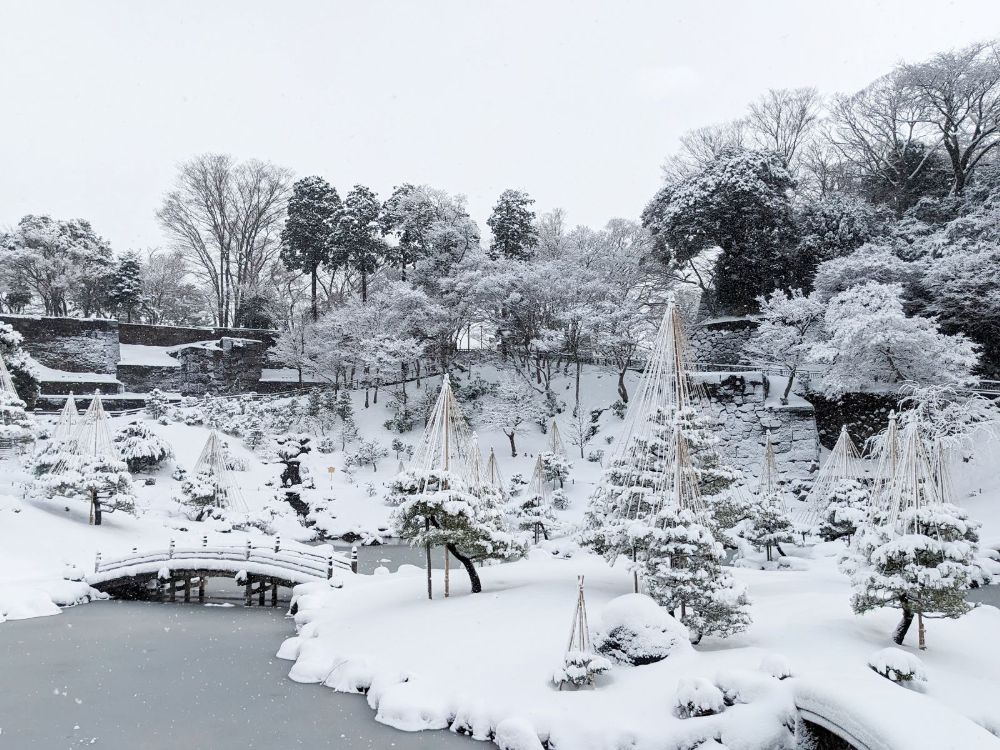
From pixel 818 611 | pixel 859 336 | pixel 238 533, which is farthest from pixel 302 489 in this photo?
pixel 859 336

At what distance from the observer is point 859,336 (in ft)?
62.8

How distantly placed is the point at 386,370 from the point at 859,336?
20.8 meters

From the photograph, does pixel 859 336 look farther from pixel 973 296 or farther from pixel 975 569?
pixel 975 569

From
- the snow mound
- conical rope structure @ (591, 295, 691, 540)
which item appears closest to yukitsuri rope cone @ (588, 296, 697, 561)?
conical rope structure @ (591, 295, 691, 540)

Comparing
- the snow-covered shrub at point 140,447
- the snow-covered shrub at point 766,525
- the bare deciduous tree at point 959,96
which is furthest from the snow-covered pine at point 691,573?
the bare deciduous tree at point 959,96

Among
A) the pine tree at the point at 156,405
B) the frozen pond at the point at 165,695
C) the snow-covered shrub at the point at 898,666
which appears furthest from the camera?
the pine tree at the point at 156,405

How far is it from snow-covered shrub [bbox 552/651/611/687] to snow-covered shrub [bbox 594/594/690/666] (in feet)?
1.91

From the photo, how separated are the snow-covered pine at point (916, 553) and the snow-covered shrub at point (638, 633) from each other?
9.67 feet

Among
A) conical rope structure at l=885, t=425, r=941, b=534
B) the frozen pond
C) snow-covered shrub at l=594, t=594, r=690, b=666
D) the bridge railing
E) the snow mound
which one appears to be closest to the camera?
the snow mound

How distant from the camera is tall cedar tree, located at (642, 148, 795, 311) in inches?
1025

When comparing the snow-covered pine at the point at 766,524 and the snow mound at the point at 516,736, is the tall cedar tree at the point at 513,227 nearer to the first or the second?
the snow-covered pine at the point at 766,524

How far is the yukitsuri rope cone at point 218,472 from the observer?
21172mm

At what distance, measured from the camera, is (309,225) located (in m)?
36.0

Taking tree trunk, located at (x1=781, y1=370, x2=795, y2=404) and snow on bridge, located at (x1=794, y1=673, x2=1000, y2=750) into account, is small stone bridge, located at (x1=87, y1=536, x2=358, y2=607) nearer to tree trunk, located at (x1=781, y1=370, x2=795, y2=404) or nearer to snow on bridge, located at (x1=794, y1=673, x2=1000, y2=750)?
snow on bridge, located at (x1=794, y1=673, x2=1000, y2=750)
